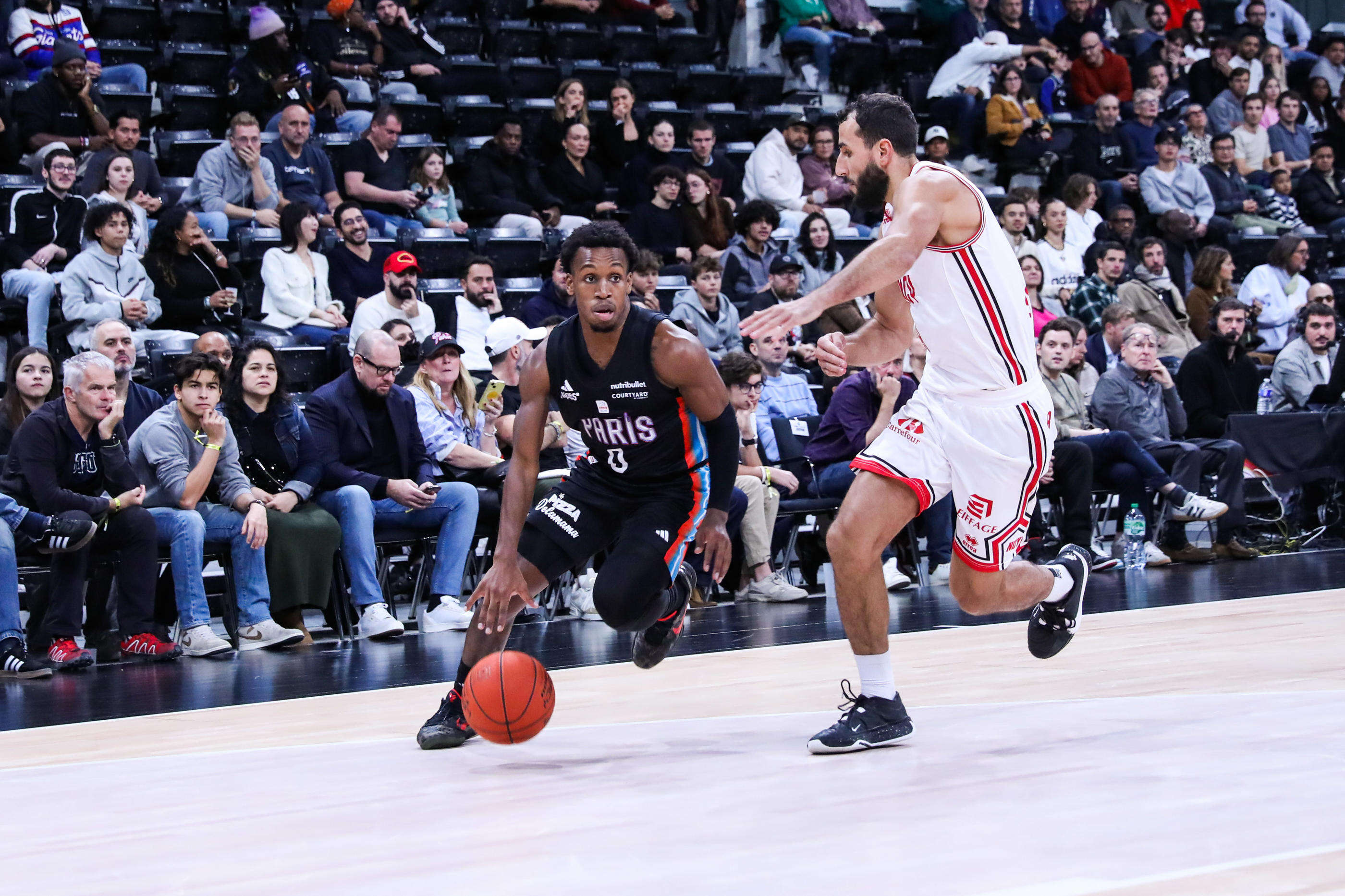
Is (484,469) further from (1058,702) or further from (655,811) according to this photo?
(655,811)

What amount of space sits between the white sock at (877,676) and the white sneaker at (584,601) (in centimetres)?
394

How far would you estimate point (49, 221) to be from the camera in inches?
328

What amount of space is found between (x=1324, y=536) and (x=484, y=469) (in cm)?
581

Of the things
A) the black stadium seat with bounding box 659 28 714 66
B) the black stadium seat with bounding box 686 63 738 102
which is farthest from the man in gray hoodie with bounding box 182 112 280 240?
the black stadium seat with bounding box 659 28 714 66

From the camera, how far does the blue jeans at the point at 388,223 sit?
965cm

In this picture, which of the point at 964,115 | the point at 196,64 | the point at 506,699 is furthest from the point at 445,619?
the point at 964,115

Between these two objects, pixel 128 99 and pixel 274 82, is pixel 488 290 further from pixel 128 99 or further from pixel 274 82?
pixel 128 99

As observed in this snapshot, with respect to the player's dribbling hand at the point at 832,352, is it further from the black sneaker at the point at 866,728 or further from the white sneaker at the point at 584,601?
the white sneaker at the point at 584,601

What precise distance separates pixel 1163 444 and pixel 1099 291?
1.77m

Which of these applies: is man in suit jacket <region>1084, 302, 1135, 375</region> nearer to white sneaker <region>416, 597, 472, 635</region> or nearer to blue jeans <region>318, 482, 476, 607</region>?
blue jeans <region>318, 482, 476, 607</region>

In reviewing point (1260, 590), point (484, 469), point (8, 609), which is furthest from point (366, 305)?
point (1260, 590)

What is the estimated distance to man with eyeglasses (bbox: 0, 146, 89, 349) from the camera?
812 centimetres

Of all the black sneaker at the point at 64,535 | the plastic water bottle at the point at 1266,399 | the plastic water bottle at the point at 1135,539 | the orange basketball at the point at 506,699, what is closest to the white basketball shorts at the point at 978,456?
the orange basketball at the point at 506,699

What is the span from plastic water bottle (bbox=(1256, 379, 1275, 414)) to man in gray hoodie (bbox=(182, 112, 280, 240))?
6.56 meters
